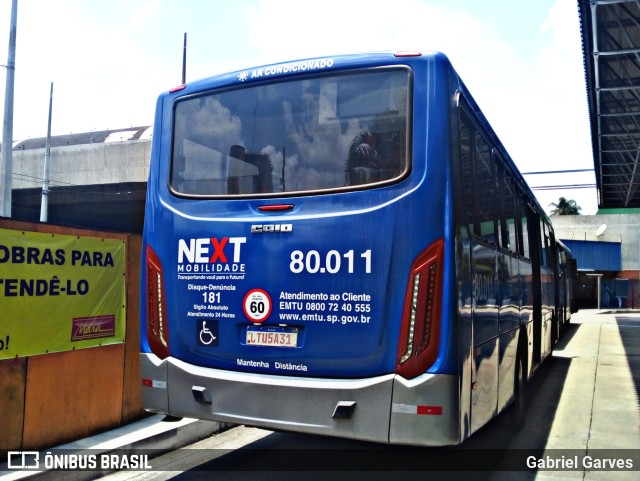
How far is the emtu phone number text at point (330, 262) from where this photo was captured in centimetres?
462

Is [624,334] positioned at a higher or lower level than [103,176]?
lower

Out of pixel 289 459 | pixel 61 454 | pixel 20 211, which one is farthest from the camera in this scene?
pixel 20 211

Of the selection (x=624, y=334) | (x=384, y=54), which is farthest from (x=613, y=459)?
(x=624, y=334)

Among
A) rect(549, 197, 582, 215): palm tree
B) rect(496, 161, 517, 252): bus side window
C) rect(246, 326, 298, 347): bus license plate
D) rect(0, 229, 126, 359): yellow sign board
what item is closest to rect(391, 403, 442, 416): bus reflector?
rect(246, 326, 298, 347): bus license plate

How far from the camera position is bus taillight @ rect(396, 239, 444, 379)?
4402mm

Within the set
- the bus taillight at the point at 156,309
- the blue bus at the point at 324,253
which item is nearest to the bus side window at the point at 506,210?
the blue bus at the point at 324,253

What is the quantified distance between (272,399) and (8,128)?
75.7 feet

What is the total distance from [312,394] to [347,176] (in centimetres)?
162

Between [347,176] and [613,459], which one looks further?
[613,459]

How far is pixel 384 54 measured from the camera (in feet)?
16.0

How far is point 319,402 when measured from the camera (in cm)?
461

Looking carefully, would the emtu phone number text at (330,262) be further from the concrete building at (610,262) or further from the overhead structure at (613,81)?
the concrete building at (610,262)

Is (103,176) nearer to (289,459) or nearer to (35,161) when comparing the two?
(35,161)

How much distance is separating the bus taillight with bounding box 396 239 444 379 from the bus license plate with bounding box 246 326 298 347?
0.83 meters
